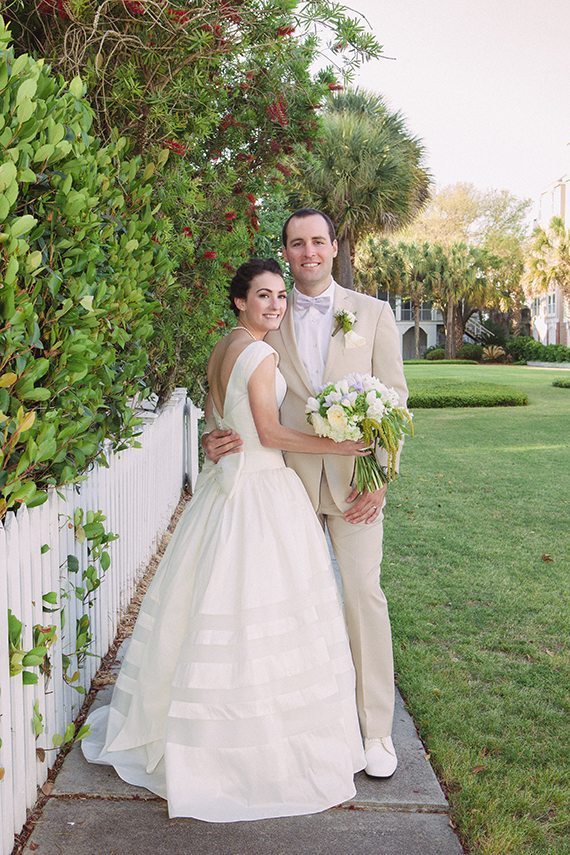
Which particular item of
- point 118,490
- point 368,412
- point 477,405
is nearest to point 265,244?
point 118,490

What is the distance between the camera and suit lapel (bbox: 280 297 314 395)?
3.60m

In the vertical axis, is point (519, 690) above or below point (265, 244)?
below

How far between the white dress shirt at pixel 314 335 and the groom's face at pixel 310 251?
0.31 feet

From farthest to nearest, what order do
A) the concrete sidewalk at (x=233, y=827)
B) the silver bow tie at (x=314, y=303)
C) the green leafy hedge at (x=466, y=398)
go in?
the green leafy hedge at (x=466, y=398) < the silver bow tie at (x=314, y=303) < the concrete sidewalk at (x=233, y=827)

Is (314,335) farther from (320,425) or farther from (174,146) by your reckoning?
(174,146)

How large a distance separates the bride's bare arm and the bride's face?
19cm

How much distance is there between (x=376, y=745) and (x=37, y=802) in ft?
4.51

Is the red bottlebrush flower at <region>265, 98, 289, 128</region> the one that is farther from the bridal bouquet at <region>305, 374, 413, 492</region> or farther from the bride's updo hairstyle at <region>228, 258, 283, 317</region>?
the bridal bouquet at <region>305, 374, 413, 492</region>

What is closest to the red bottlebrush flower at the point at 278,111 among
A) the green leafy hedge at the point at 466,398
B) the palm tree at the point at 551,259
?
the green leafy hedge at the point at 466,398

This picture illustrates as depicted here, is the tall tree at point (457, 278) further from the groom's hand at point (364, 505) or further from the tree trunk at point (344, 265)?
the groom's hand at point (364, 505)

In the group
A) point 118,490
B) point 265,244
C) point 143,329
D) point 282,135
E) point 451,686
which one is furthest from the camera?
point 265,244

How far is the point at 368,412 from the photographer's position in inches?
126

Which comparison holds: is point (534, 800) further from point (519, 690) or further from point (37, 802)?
point (37, 802)

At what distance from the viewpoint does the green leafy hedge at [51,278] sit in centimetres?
232
